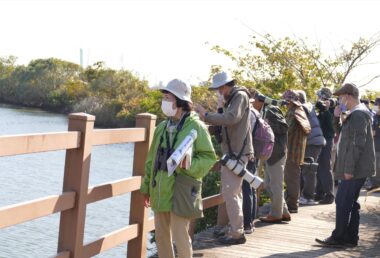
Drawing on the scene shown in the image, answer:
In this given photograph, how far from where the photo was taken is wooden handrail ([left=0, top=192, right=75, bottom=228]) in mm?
4598

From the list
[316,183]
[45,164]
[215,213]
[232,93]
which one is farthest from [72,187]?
[45,164]

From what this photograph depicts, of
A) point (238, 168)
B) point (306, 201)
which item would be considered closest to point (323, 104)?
point (306, 201)

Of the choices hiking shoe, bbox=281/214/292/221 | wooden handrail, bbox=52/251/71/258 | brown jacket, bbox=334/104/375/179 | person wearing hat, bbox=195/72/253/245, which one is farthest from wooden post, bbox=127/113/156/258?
hiking shoe, bbox=281/214/292/221

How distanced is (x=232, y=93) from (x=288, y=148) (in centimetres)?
261

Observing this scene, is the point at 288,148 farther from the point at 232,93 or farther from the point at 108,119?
the point at 108,119

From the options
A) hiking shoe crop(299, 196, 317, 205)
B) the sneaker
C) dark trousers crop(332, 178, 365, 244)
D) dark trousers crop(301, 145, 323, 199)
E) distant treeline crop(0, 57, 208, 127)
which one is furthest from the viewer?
distant treeline crop(0, 57, 208, 127)

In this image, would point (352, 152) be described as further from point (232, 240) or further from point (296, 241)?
point (232, 240)

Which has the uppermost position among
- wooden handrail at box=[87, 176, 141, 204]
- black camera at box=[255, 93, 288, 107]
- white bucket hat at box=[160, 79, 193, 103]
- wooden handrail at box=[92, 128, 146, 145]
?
black camera at box=[255, 93, 288, 107]

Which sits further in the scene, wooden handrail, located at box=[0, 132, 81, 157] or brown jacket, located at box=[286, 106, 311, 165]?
brown jacket, located at box=[286, 106, 311, 165]

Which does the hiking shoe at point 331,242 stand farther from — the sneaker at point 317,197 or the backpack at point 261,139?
the sneaker at point 317,197

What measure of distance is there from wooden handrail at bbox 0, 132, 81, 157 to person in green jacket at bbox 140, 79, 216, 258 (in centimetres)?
67

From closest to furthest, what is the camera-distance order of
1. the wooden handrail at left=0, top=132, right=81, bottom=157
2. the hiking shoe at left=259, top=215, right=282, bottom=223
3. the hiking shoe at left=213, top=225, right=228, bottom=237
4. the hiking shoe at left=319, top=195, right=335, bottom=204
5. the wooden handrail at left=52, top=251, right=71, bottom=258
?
the wooden handrail at left=0, top=132, right=81, bottom=157
the wooden handrail at left=52, top=251, right=71, bottom=258
the hiking shoe at left=213, top=225, right=228, bottom=237
the hiking shoe at left=259, top=215, right=282, bottom=223
the hiking shoe at left=319, top=195, right=335, bottom=204

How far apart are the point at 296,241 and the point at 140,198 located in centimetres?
240

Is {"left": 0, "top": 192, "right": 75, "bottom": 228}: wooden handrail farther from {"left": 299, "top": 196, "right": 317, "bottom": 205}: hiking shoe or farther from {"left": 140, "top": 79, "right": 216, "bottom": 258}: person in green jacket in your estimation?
{"left": 299, "top": 196, "right": 317, "bottom": 205}: hiking shoe
